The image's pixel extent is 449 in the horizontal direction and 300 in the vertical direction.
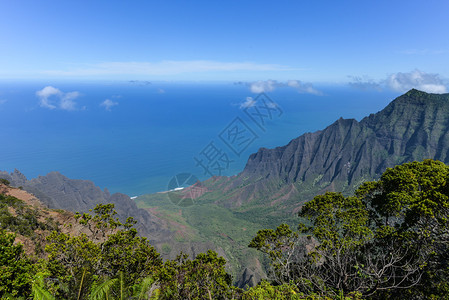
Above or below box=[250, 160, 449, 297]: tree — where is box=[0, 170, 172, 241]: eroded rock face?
below

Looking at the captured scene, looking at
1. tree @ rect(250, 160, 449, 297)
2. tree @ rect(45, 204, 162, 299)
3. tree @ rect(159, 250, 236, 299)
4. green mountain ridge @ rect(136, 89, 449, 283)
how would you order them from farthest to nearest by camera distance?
green mountain ridge @ rect(136, 89, 449, 283), tree @ rect(159, 250, 236, 299), tree @ rect(250, 160, 449, 297), tree @ rect(45, 204, 162, 299)

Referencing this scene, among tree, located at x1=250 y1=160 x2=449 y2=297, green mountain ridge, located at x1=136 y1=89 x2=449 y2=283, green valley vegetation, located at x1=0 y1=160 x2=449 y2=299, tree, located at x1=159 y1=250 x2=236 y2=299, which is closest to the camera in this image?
green valley vegetation, located at x1=0 y1=160 x2=449 y2=299

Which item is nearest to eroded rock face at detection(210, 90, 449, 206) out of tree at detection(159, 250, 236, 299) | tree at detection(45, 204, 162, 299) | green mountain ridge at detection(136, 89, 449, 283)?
green mountain ridge at detection(136, 89, 449, 283)

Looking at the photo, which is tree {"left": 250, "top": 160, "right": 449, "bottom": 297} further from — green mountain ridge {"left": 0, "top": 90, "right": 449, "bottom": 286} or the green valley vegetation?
green mountain ridge {"left": 0, "top": 90, "right": 449, "bottom": 286}

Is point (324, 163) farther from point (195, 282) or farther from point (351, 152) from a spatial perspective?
point (195, 282)

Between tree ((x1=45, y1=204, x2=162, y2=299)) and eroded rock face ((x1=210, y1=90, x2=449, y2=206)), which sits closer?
tree ((x1=45, y1=204, x2=162, y2=299))

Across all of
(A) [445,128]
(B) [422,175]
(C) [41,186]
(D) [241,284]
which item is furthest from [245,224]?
(A) [445,128]

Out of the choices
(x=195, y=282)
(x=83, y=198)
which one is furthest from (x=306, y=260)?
(x=83, y=198)

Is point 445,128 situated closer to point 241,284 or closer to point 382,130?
point 382,130

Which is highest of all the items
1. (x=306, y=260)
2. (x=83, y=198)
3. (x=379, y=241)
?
(x=379, y=241)

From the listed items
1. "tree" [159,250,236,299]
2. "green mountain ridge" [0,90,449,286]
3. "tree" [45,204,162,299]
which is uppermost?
"tree" [45,204,162,299]

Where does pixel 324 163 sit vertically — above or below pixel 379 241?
below
